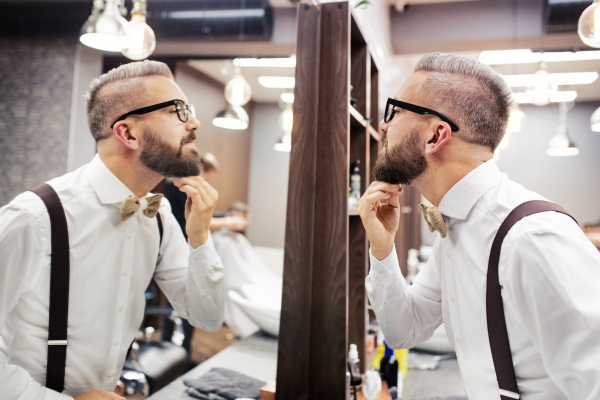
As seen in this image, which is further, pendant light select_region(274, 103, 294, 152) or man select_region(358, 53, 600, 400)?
pendant light select_region(274, 103, 294, 152)

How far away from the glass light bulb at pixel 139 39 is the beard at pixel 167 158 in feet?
0.69

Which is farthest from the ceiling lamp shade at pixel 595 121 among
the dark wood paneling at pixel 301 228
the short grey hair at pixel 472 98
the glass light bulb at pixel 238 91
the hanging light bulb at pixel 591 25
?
the glass light bulb at pixel 238 91

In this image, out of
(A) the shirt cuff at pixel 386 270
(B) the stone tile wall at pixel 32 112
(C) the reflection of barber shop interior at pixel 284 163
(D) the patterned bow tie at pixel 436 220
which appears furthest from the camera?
(A) the shirt cuff at pixel 386 270

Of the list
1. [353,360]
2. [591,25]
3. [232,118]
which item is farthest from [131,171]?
[591,25]

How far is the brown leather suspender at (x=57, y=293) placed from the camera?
948 mm

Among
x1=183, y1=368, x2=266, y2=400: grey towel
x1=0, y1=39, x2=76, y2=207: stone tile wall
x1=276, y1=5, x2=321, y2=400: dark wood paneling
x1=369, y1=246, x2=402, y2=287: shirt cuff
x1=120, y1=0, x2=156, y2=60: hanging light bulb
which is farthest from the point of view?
x1=276, y1=5, x2=321, y2=400: dark wood paneling

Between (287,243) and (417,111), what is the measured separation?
0.73m

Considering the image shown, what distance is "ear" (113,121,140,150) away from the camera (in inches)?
40.9

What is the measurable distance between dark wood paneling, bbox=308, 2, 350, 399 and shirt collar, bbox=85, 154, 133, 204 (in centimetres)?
81

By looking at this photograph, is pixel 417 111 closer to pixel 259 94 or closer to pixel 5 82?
pixel 259 94

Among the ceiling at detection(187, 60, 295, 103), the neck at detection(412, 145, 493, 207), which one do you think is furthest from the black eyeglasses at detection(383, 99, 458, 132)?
the ceiling at detection(187, 60, 295, 103)

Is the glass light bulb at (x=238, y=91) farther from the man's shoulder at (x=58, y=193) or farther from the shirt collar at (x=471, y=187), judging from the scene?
the shirt collar at (x=471, y=187)

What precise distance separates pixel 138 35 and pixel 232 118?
0.50 m

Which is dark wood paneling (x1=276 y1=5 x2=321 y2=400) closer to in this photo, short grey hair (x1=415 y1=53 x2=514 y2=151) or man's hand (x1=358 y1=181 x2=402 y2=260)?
man's hand (x1=358 y1=181 x2=402 y2=260)
